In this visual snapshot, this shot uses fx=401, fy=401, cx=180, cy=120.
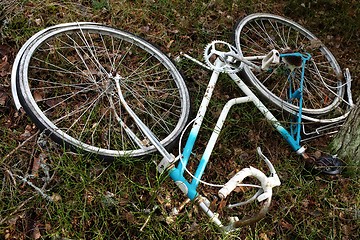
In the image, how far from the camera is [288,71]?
452 centimetres

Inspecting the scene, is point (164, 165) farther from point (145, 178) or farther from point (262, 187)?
point (262, 187)

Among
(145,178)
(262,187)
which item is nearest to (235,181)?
(262,187)

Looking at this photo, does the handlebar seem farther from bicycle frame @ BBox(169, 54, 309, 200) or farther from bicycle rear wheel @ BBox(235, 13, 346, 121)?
bicycle rear wheel @ BBox(235, 13, 346, 121)

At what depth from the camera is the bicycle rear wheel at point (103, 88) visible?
355 centimetres

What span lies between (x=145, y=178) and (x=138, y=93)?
0.91m

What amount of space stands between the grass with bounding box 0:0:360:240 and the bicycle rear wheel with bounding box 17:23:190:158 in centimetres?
23

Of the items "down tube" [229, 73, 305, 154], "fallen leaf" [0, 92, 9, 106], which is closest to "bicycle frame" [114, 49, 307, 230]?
"down tube" [229, 73, 305, 154]

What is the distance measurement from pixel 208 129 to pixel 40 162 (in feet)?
5.27

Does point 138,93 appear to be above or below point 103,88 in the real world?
below

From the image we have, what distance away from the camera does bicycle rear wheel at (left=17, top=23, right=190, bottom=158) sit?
11.7 feet

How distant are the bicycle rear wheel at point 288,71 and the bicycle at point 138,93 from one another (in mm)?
15

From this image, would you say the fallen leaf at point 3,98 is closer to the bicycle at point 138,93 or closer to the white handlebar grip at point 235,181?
the bicycle at point 138,93

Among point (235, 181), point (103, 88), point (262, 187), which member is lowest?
point (262, 187)

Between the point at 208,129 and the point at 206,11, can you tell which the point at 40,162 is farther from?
the point at 206,11
